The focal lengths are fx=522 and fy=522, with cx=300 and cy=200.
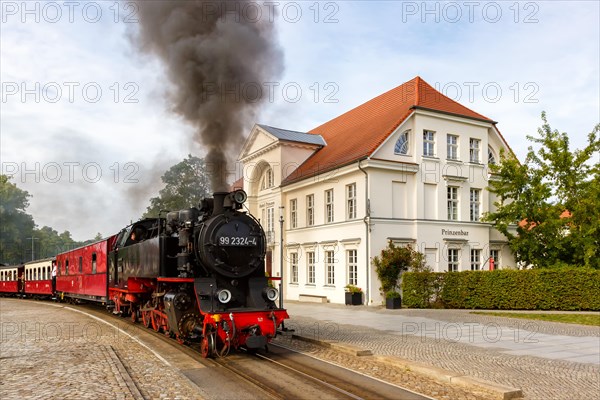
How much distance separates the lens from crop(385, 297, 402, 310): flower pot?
2257 cm

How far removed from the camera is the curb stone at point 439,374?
7312 millimetres

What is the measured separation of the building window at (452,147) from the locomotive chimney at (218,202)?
60.0ft

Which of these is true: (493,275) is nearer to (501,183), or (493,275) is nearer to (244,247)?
(501,183)

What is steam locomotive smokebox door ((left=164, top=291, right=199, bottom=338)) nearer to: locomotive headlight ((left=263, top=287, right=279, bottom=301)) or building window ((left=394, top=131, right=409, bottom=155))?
locomotive headlight ((left=263, top=287, right=279, bottom=301))

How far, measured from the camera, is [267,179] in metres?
33.9

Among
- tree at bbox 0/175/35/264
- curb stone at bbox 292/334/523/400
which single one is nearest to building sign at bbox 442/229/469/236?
curb stone at bbox 292/334/523/400

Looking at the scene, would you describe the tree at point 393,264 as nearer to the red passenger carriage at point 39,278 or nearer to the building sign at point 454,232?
the building sign at point 454,232

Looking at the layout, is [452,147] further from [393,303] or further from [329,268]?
[393,303]

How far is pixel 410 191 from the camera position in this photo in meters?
25.7

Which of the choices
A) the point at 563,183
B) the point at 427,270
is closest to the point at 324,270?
the point at 427,270

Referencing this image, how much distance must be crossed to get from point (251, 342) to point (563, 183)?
20153 mm

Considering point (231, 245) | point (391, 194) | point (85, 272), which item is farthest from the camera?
point (391, 194)

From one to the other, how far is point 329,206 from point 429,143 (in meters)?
6.07

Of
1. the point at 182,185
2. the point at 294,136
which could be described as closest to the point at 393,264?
the point at 294,136
